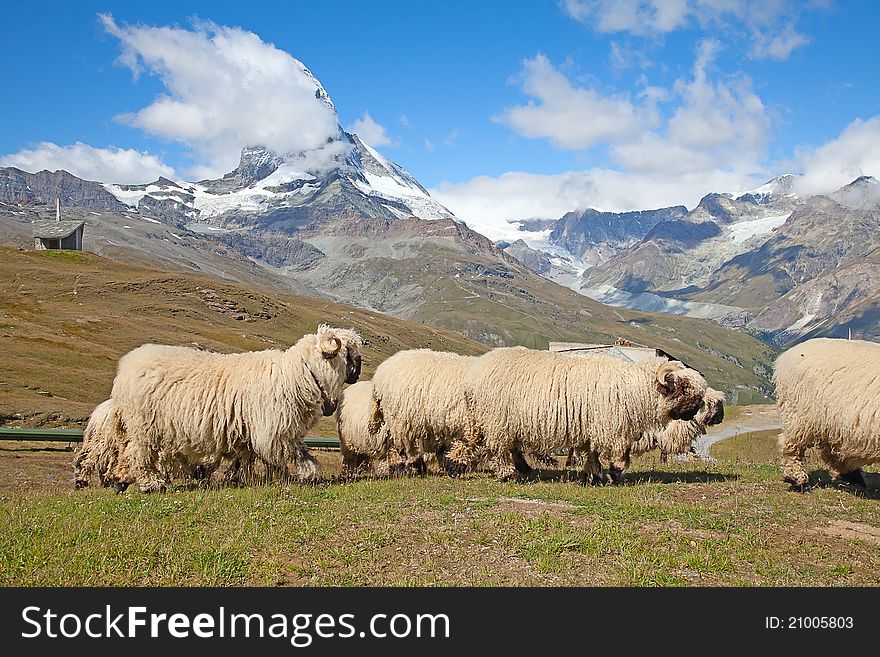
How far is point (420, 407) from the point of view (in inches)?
765

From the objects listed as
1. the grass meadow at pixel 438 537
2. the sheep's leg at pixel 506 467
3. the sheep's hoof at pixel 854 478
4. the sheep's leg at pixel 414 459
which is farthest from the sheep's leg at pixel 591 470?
the sheep's hoof at pixel 854 478

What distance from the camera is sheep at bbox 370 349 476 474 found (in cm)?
1923

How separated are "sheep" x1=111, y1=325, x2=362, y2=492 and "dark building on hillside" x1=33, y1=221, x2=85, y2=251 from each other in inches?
5948

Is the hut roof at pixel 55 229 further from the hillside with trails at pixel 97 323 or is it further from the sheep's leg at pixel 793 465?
the sheep's leg at pixel 793 465

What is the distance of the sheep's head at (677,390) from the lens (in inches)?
703

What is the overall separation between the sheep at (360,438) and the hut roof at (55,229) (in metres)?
150

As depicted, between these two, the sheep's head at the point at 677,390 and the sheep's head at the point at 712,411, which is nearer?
the sheep's head at the point at 677,390

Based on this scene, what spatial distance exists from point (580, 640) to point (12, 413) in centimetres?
3458

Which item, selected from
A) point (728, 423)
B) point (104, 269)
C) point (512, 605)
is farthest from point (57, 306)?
point (512, 605)

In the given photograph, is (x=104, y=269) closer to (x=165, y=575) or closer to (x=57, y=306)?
(x=57, y=306)

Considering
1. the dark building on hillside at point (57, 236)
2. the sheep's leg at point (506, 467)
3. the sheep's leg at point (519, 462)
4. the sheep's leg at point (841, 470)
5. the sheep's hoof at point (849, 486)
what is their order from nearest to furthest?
1. the sheep's hoof at point (849, 486)
2. the sheep's leg at point (841, 470)
3. the sheep's leg at point (506, 467)
4. the sheep's leg at point (519, 462)
5. the dark building on hillside at point (57, 236)

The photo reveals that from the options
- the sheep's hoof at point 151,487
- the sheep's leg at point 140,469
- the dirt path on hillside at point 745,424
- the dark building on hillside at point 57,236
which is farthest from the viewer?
the dark building on hillside at point 57,236

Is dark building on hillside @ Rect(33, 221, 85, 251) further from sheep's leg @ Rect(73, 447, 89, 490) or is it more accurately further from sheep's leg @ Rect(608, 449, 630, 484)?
sheep's leg @ Rect(608, 449, 630, 484)

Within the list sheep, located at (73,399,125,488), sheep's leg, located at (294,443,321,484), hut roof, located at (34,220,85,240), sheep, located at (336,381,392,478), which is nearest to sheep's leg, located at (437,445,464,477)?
sheep, located at (336,381,392,478)
